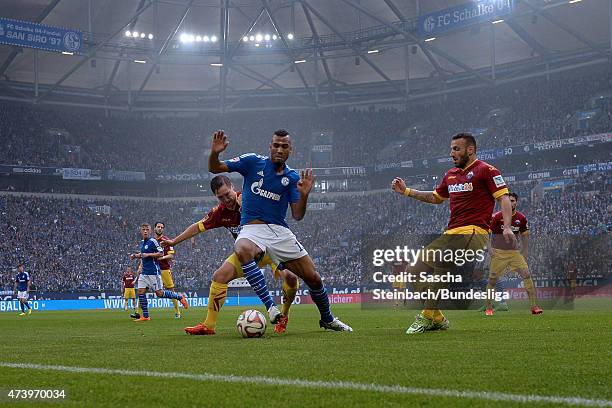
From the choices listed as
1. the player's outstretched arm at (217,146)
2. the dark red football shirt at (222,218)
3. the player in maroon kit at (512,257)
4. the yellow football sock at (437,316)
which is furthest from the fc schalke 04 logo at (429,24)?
the player's outstretched arm at (217,146)

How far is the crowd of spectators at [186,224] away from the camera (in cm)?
4303

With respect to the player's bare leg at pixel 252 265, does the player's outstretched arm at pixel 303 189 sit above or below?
above

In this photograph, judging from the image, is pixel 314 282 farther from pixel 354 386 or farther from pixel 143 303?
pixel 143 303

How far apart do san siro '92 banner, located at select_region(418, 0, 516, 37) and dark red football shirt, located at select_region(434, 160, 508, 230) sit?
2957 centimetres

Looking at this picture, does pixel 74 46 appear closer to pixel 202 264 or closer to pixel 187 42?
pixel 187 42

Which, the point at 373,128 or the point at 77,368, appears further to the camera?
the point at 373,128

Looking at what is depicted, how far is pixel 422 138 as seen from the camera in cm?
5709

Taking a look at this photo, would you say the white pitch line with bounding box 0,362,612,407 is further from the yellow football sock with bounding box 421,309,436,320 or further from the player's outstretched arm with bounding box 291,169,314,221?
the yellow football sock with bounding box 421,309,436,320

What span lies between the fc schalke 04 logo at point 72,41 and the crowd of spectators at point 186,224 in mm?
13741

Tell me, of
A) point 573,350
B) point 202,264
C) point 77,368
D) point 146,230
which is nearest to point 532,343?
point 573,350

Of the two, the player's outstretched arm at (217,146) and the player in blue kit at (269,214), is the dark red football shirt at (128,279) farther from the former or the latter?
the player's outstretched arm at (217,146)

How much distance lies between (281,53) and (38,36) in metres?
18.3

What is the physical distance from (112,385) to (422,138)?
2110 inches

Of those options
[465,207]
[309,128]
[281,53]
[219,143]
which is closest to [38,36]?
[281,53]
